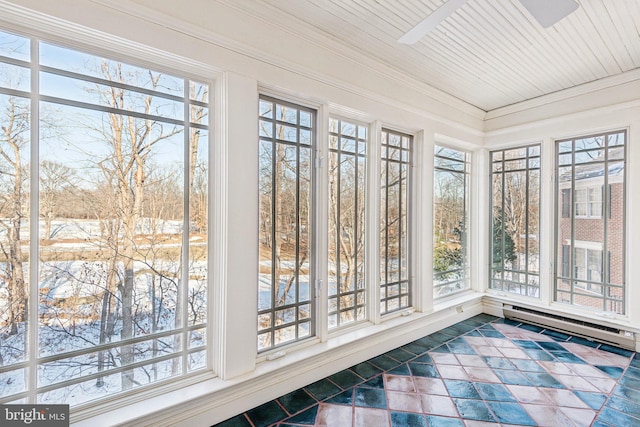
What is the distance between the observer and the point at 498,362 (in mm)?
2793

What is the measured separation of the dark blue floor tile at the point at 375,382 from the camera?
7.83 feet

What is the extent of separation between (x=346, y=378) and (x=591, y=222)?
332cm

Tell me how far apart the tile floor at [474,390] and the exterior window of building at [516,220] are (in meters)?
0.96

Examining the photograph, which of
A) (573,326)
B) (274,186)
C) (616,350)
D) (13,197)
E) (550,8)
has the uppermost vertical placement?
(550,8)

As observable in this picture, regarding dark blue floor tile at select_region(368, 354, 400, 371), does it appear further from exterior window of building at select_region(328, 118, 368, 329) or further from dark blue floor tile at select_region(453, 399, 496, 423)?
dark blue floor tile at select_region(453, 399, 496, 423)

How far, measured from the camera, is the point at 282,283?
2408 millimetres

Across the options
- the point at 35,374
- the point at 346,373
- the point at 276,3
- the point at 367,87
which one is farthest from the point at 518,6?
the point at 35,374

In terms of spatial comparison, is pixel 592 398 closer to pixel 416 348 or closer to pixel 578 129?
pixel 416 348

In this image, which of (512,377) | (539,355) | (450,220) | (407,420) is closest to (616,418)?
(512,377)

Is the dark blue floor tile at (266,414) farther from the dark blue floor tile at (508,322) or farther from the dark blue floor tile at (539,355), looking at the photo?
the dark blue floor tile at (508,322)

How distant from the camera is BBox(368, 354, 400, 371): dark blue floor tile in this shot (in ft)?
8.86

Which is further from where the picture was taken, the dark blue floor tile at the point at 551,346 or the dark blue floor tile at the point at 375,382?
the dark blue floor tile at the point at 551,346

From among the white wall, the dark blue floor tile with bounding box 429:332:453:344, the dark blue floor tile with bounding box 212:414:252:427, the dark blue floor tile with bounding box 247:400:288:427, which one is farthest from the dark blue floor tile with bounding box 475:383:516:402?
the white wall

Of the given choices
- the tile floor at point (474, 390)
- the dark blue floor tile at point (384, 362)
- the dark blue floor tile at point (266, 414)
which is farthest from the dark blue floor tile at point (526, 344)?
the dark blue floor tile at point (266, 414)
